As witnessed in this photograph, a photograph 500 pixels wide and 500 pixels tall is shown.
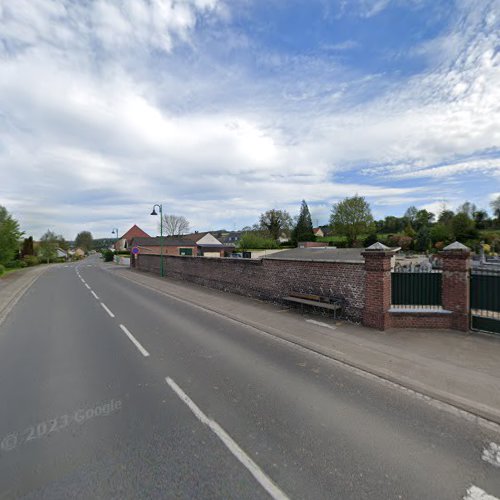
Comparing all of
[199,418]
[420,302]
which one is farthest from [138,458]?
[420,302]

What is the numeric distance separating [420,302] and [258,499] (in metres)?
7.76

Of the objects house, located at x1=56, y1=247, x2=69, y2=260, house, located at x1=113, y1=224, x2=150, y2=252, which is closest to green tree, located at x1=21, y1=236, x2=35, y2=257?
house, located at x1=56, y1=247, x2=69, y2=260

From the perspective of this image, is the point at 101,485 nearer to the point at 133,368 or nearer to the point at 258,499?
the point at 258,499

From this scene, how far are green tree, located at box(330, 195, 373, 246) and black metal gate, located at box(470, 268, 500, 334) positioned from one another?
59922 mm

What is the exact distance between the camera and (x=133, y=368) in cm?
586

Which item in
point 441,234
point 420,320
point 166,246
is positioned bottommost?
point 420,320

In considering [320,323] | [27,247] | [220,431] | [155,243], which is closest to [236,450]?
[220,431]

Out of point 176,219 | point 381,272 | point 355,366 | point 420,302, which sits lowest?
point 355,366

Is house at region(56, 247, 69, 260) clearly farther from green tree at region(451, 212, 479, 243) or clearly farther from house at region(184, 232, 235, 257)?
green tree at region(451, 212, 479, 243)

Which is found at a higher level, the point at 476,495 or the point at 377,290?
the point at 377,290

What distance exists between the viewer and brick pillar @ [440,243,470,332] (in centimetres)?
793

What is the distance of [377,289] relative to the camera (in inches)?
333

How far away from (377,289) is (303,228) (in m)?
67.6

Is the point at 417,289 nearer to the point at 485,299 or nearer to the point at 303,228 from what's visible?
the point at 485,299
